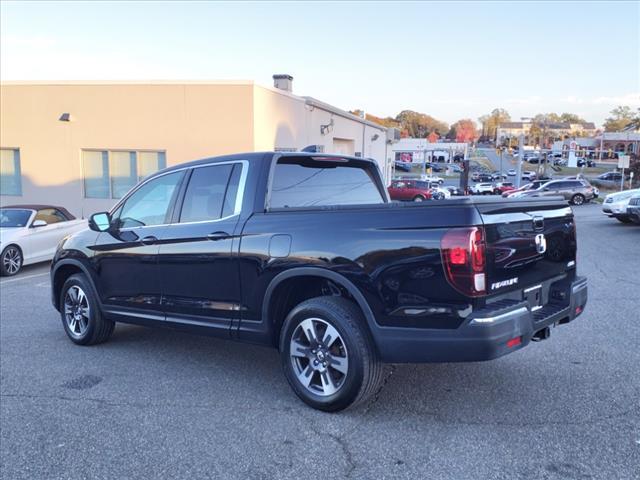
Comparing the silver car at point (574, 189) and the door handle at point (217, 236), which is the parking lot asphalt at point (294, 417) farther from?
the silver car at point (574, 189)

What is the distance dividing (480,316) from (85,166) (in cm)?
1859

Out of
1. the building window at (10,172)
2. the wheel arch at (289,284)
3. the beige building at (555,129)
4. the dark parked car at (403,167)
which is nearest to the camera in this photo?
the wheel arch at (289,284)

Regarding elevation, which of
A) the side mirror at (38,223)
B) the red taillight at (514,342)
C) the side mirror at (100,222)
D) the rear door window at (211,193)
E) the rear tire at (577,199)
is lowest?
the rear tire at (577,199)

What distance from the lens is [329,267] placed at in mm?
3838

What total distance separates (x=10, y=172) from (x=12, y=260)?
1053cm

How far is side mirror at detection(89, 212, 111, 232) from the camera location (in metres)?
5.43

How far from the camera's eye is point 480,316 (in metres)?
3.36

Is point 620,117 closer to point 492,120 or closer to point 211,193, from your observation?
point 492,120

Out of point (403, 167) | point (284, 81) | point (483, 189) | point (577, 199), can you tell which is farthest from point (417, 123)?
point (284, 81)

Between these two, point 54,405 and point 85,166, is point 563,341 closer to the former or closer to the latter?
→ point 54,405

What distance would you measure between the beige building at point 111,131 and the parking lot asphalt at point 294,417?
1318cm

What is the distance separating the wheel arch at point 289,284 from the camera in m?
3.72

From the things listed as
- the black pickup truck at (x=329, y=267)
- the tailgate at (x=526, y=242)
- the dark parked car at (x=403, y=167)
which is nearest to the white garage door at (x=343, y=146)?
the black pickup truck at (x=329, y=267)

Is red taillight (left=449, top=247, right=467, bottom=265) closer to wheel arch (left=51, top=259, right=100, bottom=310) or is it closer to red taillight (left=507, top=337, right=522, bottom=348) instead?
red taillight (left=507, top=337, right=522, bottom=348)
